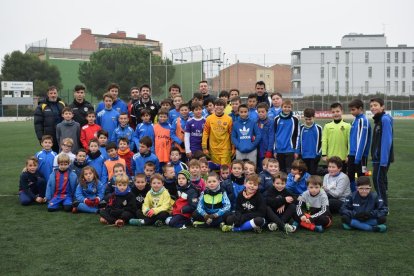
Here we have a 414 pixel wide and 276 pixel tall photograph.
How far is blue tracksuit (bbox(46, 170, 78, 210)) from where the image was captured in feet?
22.5

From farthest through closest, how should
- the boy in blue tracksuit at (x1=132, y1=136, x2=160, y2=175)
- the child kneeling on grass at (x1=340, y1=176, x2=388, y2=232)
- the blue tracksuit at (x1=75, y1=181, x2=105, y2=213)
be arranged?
the boy in blue tracksuit at (x1=132, y1=136, x2=160, y2=175) → the blue tracksuit at (x1=75, y1=181, x2=105, y2=213) → the child kneeling on grass at (x1=340, y1=176, x2=388, y2=232)

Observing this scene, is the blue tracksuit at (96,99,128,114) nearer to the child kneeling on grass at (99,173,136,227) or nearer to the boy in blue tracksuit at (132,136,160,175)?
the boy in blue tracksuit at (132,136,160,175)

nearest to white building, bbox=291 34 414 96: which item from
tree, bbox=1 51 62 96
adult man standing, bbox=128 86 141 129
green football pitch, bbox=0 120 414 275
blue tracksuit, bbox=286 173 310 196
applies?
tree, bbox=1 51 62 96

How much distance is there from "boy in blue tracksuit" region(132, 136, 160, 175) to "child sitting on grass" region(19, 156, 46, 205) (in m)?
1.57

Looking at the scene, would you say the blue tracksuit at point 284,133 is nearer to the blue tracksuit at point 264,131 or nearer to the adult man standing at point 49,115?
the blue tracksuit at point 264,131

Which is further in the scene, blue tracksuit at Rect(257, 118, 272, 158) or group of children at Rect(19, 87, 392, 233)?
blue tracksuit at Rect(257, 118, 272, 158)

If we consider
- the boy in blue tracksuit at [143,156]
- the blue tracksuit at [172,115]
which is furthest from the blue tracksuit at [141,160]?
the blue tracksuit at [172,115]

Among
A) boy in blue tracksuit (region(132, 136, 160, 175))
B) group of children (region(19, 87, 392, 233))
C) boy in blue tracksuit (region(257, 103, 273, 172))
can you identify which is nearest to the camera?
group of children (region(19, 87, 392, 233))

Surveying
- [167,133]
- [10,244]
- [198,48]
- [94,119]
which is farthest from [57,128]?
[198,48]

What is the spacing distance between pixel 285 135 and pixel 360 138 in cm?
121

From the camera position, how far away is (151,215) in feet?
19.2

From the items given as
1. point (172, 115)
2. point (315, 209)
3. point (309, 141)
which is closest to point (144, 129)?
point (172, 115)

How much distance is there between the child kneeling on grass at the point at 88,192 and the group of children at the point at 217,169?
0.01m

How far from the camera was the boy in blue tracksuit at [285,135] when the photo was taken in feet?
23.8
